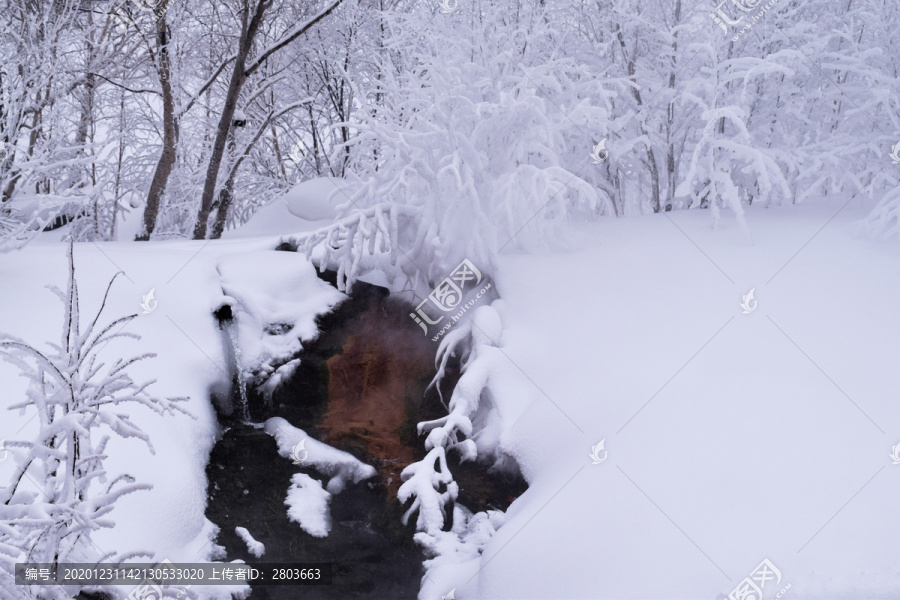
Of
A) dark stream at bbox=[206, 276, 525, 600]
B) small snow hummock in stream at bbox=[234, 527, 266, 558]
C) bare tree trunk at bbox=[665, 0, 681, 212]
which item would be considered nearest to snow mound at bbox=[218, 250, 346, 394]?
dark stream at bbox=[206, 276, 525, 600]

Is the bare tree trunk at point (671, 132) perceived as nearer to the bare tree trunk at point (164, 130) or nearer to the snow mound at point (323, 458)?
the snow mound at point (323, 458)

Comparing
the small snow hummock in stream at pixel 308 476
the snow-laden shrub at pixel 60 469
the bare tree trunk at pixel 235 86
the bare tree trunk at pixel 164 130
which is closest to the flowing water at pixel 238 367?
the small snow hummock in stream at pixel 308 476

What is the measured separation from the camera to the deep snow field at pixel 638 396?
3.29 metres

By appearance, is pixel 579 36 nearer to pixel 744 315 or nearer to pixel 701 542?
pixel 744 315

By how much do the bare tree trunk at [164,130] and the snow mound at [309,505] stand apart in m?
5.12

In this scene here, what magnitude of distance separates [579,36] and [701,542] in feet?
21.0

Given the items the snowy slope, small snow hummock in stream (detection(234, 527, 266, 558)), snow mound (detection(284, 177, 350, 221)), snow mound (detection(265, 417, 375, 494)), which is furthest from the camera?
snow mound (detection(284, 177, 350, 221))

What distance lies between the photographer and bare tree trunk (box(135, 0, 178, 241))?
784 cm

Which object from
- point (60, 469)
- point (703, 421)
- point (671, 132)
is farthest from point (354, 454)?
point (671, 132)

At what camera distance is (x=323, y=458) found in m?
4.91

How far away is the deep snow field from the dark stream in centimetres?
21

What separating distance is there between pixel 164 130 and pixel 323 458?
5297 mm

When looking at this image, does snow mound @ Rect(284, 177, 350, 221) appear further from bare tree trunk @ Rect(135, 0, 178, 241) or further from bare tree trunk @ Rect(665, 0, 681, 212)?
bare tree trunk @ Rect(665, 0, 681, 212)

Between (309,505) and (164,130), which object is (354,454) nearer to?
(309,505)
